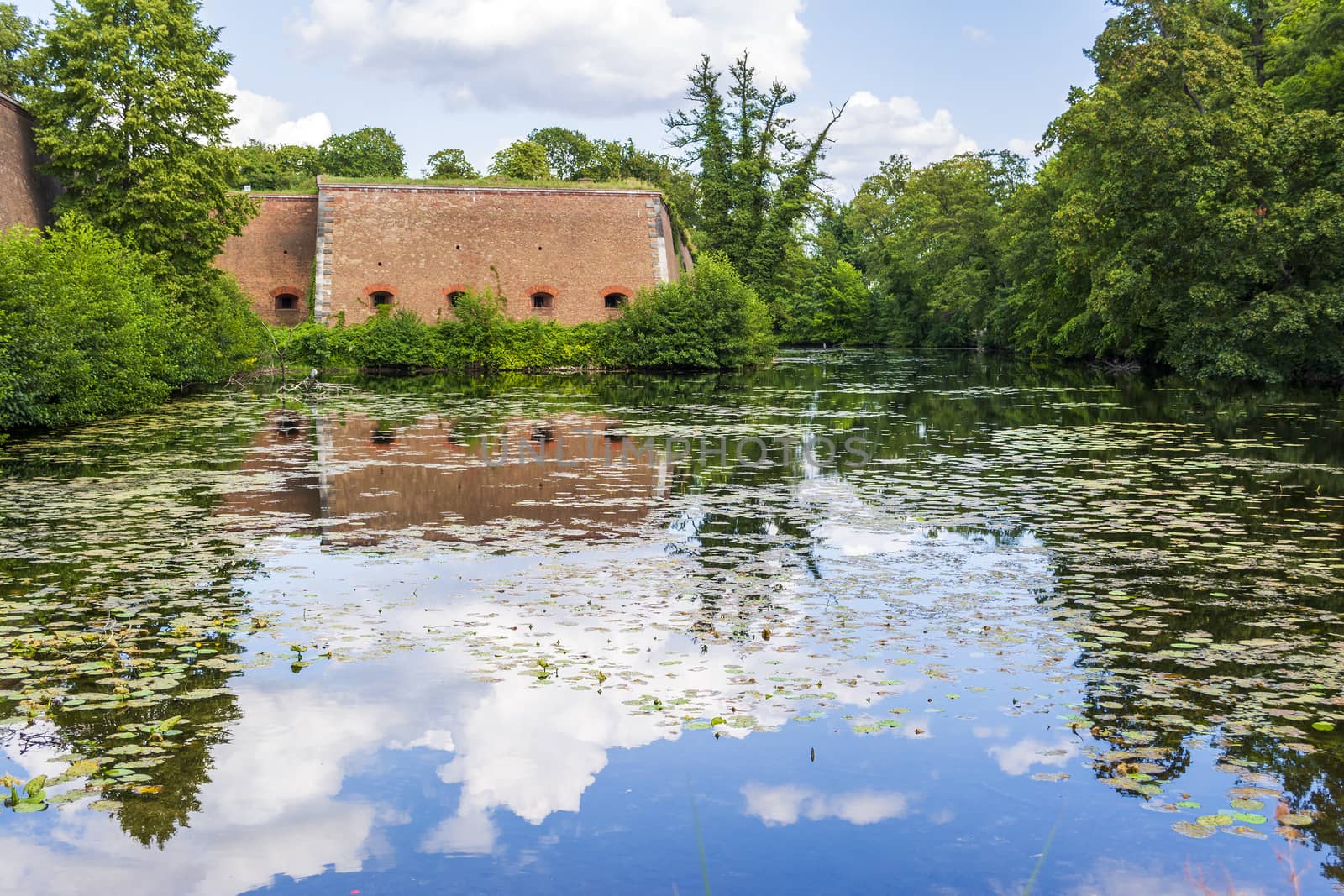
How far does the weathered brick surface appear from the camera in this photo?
22.0 meters

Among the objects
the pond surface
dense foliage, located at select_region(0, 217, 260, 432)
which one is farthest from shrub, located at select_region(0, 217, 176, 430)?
the pond surface

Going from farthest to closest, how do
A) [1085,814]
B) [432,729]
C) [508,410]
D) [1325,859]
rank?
1. [508,410]
2. [432,729]
3. [1085,814]
4. [1325,859]

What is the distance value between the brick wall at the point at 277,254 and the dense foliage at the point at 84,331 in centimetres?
1280

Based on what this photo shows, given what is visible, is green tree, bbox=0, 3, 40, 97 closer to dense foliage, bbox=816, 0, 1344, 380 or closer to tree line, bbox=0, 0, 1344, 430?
tree line, bbox=0, 0, 1344, 430

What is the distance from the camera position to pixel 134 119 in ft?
74.9

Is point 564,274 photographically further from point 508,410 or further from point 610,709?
point 610,709

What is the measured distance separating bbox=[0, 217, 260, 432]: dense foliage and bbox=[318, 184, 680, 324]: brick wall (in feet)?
37.9

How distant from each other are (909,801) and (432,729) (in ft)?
6.50

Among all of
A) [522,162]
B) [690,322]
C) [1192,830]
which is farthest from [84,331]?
[522,162]

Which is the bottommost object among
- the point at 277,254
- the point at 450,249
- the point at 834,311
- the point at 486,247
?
the point at 277,254

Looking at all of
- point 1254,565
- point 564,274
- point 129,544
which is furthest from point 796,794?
point 564,274

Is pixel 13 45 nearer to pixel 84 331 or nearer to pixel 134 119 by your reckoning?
pixel 134 119

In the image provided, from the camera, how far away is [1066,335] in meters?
35.1

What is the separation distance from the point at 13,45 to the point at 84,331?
87.6ft
